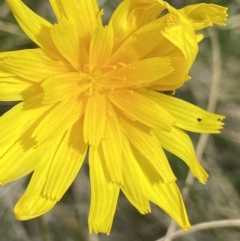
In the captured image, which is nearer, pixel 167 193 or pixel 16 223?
pixel 167 193

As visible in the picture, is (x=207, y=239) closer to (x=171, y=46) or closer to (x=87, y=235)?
(x=87, y=235)

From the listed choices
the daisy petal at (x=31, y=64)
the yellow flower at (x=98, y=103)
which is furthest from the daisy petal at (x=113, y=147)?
the daisy petal at (x=31, y=64)

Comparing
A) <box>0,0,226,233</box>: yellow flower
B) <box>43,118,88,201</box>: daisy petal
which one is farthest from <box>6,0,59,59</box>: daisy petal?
<box>43,118,88,201</box>: daisy petal

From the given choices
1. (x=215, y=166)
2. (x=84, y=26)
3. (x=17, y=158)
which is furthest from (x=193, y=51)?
(x=215, y=166)

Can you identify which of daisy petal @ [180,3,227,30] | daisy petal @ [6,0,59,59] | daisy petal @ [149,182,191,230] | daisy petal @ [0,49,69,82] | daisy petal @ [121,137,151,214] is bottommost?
daisy petal @ [149,182,191,230]

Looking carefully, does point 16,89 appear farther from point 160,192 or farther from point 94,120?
point 160,192

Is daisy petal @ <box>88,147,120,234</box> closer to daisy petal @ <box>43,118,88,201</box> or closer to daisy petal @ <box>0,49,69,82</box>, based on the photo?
daisy petal @ <box>43,118,88,201</box>
